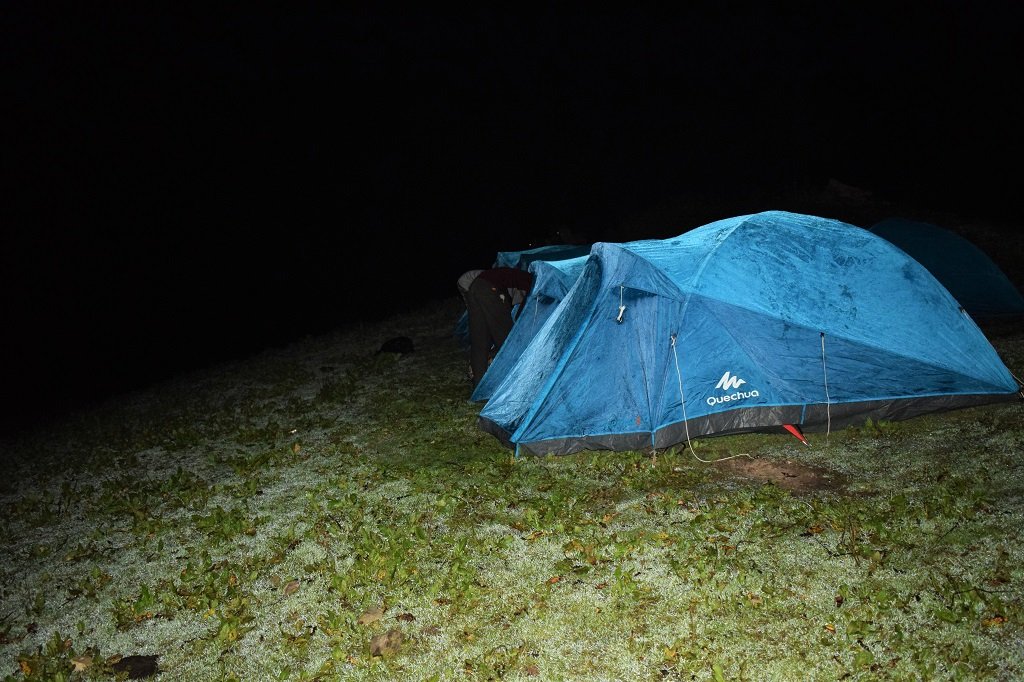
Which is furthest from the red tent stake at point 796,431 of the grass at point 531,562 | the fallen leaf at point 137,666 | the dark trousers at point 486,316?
the fallen leaf at point 137,666

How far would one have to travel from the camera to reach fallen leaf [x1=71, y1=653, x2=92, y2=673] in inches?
205

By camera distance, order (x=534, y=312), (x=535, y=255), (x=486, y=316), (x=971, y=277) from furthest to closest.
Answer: (x=535, y=255) → (x=971, y=277) → (x=486, y=316) → (x=534, y=312)

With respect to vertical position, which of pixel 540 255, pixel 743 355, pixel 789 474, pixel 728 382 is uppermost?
pixel 540 255

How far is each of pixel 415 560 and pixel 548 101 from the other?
204ft

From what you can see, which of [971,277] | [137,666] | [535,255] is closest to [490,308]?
[535,255]

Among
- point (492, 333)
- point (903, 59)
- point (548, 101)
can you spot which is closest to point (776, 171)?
point (903, 59)

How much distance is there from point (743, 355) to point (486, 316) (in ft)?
14.6

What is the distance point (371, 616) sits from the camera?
5.34 meters

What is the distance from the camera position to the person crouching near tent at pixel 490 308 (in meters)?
11.0

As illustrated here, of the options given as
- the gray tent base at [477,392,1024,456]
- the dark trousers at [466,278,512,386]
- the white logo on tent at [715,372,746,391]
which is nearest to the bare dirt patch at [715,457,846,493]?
the gray tent base at [477,392,1024,456]

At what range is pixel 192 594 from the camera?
6.00 metres

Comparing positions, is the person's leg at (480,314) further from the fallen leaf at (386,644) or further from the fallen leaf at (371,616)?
the fallen leaf at (386,644)

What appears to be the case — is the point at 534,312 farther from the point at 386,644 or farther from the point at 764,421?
the point at 386,644

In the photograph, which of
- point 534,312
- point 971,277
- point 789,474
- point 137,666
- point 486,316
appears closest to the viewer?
point 137,666
